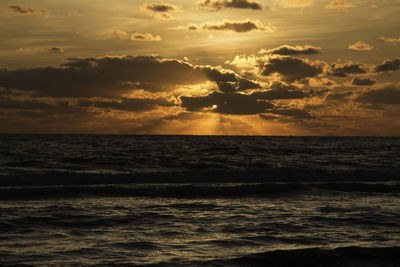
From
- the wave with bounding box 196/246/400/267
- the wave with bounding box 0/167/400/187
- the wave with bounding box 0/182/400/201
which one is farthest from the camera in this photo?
the wave with bounding box 0/167/400/187

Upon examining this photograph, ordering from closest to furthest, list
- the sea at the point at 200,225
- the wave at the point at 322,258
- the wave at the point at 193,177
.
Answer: the wave at the point at 322,258 → the sea at the point at 200,225 → the wave at the point at 193,177

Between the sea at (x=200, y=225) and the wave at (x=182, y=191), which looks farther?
the wave at (x=182, y=191)

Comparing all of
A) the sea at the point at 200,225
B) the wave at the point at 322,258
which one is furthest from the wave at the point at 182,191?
the wave at the point at 322,258

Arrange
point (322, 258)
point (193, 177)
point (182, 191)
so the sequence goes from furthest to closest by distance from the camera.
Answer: point (193, 177) → point (182, 191) → point (322, 258)

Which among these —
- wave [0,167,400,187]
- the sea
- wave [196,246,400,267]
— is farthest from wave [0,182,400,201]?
wave [196,246,400,267]

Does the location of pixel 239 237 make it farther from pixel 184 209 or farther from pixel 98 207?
pixel 98 207

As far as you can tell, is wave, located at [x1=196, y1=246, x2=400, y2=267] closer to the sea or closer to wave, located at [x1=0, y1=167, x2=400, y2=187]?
the sea

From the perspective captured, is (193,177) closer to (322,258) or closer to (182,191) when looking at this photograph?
(182,191)

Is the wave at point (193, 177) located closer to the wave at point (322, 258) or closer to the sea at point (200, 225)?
the sea at point (200, 225)

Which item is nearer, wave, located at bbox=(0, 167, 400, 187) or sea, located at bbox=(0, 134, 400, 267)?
sea, located at bbox=(0, 134, 400, 267)

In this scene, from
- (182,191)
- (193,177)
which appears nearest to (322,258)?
(182,191)

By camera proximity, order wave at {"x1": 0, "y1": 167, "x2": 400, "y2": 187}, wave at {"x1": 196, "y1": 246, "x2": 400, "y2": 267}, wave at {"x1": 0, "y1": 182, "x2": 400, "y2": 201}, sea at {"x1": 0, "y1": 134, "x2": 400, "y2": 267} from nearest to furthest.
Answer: wave at {"x1": 196, "y1": 246, "x2": 400, "y2": 267}, sea at {"x1": 0, "y1": 134, "x2": 400, "y2": 267}, wave at {"x1": 0, "y1": 182, "x2": 400, "y2": 201}, wave at {"x1": 0, "y1": 167, "x2": 400, "y2": 187}

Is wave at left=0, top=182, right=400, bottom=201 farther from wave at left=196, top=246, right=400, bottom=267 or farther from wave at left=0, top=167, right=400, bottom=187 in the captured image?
wave at left=196, top=246, right=400, bottom=267

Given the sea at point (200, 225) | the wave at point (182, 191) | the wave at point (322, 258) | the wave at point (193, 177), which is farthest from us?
the wave at point (193, 177)
